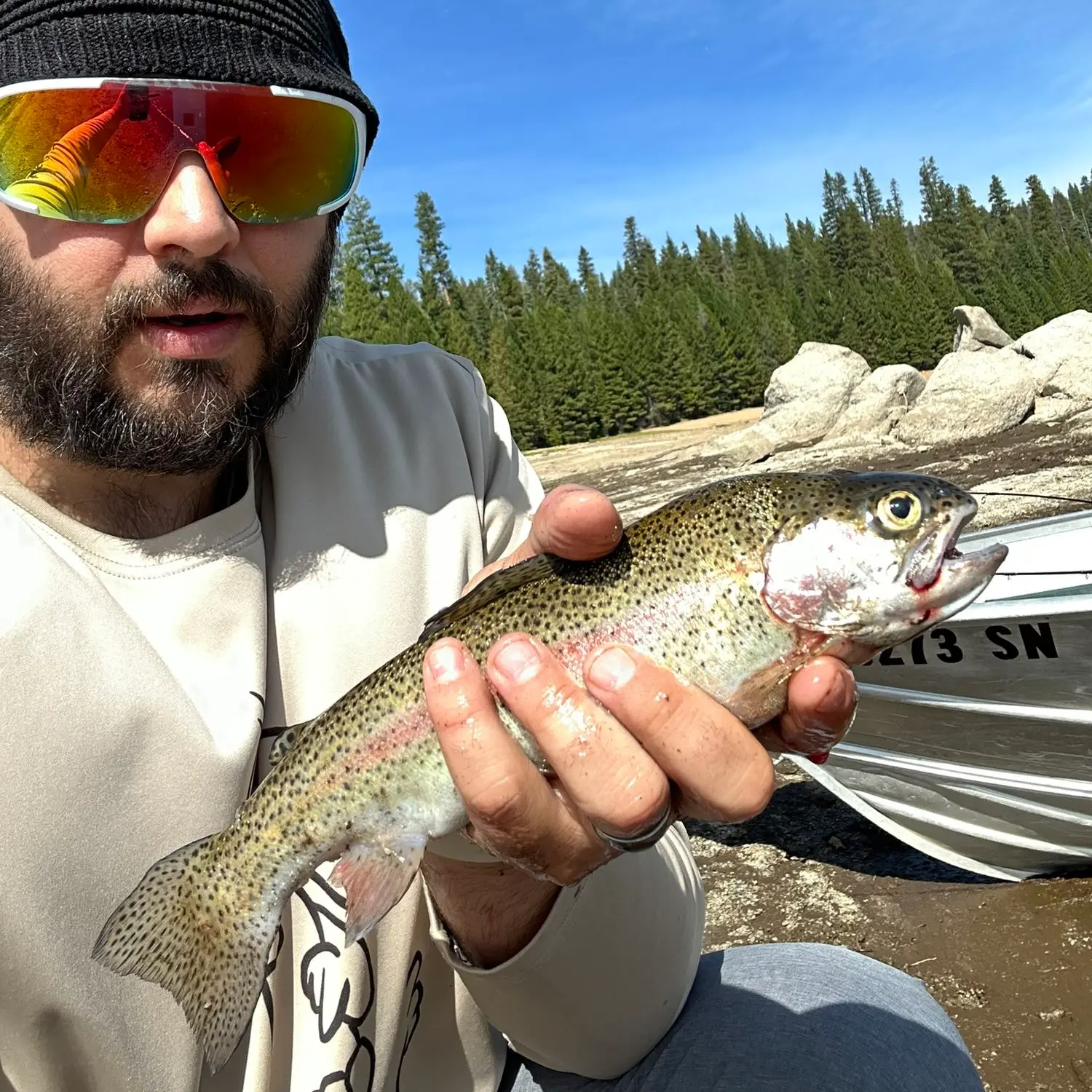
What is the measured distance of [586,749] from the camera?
2.22 metres

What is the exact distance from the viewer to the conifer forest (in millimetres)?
69188

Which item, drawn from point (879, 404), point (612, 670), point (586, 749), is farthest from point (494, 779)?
point (879, 404)

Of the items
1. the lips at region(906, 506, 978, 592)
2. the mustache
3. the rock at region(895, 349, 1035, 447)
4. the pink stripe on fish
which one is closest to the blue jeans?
the pink stripe on fish

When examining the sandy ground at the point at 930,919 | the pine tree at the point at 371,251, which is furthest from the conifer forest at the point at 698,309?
the sandy ground at the point at 930,919

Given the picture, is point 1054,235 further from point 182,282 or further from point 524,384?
point 182,282

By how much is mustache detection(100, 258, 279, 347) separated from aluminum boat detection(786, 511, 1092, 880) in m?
4.49

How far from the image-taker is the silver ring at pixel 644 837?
2273 mm

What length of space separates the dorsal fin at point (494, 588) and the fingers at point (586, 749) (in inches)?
15.1

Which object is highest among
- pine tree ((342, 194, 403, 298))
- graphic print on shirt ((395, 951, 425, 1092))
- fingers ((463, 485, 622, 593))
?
pine tree ((342, 194, 403, 298))

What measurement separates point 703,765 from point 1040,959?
4096 mm

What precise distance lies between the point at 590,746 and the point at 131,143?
209cm

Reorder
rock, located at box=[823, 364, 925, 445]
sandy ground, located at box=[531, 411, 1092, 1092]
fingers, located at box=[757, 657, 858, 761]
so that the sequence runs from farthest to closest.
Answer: rock, located at box=[823, 364, 925, 445] → sandy ground, located at box=[531, 411, 1092, 1092] → fingers, located at box=[757, 657, 858, 761]

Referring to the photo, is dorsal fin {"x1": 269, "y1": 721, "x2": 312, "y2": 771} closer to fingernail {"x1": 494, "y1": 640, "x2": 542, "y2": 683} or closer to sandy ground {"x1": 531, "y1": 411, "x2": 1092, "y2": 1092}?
fingernail {"x1": 494, "y1": 640, "x2": 542, "y2": 683}

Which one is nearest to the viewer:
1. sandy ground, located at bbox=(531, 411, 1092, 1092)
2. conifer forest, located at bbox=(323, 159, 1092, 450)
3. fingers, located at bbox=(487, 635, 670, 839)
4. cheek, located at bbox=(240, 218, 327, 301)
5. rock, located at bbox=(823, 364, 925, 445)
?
fingers, located at bbox=(487, 635, 670, 839)
